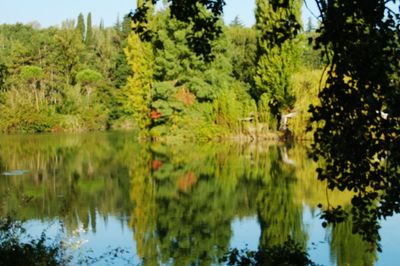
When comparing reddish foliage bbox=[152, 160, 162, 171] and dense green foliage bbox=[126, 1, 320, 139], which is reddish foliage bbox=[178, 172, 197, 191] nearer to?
reddish foliage bbox=[152, 160, 162, 171]

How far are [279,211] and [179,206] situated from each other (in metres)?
2.37

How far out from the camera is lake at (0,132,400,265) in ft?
30.0

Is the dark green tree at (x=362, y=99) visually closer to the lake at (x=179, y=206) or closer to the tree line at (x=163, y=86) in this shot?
the lake at (x=179, y=206)

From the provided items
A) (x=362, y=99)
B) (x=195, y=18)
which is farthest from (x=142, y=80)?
(x=362, y=99)

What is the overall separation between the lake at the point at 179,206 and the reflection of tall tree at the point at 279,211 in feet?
0.08

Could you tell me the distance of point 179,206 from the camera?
43.0 feet

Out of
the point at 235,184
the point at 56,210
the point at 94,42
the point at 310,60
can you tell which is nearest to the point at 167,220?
the point at 56,210

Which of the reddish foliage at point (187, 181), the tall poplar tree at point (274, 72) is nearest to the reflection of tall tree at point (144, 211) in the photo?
the reddish foliage at point (187, 181)

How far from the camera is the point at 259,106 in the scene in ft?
105

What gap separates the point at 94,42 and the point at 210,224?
172 ft

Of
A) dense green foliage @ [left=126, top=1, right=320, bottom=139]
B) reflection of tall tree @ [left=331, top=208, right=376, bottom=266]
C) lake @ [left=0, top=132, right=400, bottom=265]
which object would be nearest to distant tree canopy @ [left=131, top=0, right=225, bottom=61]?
lake @ [left=0, top=132, right=400, bottom=265]

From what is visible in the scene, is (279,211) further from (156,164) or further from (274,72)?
(274,72)

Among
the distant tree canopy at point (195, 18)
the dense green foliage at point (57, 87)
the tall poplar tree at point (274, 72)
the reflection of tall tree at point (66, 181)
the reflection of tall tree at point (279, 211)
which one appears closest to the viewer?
the distant tree canopy at point (195, 18)

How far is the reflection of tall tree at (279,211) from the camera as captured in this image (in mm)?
10094
